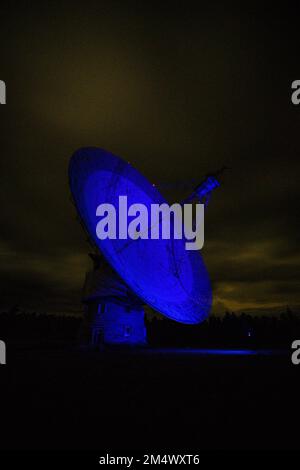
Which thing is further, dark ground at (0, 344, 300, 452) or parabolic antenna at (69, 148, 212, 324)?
parabolic antenna at (69, 148, 212, 324)

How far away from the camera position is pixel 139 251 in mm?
26250

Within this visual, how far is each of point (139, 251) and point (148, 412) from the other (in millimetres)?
19077

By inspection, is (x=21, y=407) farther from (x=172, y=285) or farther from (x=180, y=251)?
(x=180, y=251)

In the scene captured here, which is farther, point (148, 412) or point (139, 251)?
point (139, 251)

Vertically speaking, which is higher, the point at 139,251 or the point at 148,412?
the point at 139,251

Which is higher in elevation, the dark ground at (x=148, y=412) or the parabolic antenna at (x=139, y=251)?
the parabolic antenna at (x=139, y=251)

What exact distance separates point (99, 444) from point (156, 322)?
284 ft

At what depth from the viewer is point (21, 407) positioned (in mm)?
7688

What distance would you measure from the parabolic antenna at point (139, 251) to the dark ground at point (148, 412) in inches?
438

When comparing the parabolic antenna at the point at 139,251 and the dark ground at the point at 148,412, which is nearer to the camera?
the dark ground at the point at 148,412

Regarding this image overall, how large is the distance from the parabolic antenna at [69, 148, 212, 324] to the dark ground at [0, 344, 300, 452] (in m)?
11.1

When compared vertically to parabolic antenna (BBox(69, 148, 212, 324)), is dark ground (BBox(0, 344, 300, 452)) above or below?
below

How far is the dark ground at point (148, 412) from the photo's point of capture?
18.5ft

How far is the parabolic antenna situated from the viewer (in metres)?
22.6
